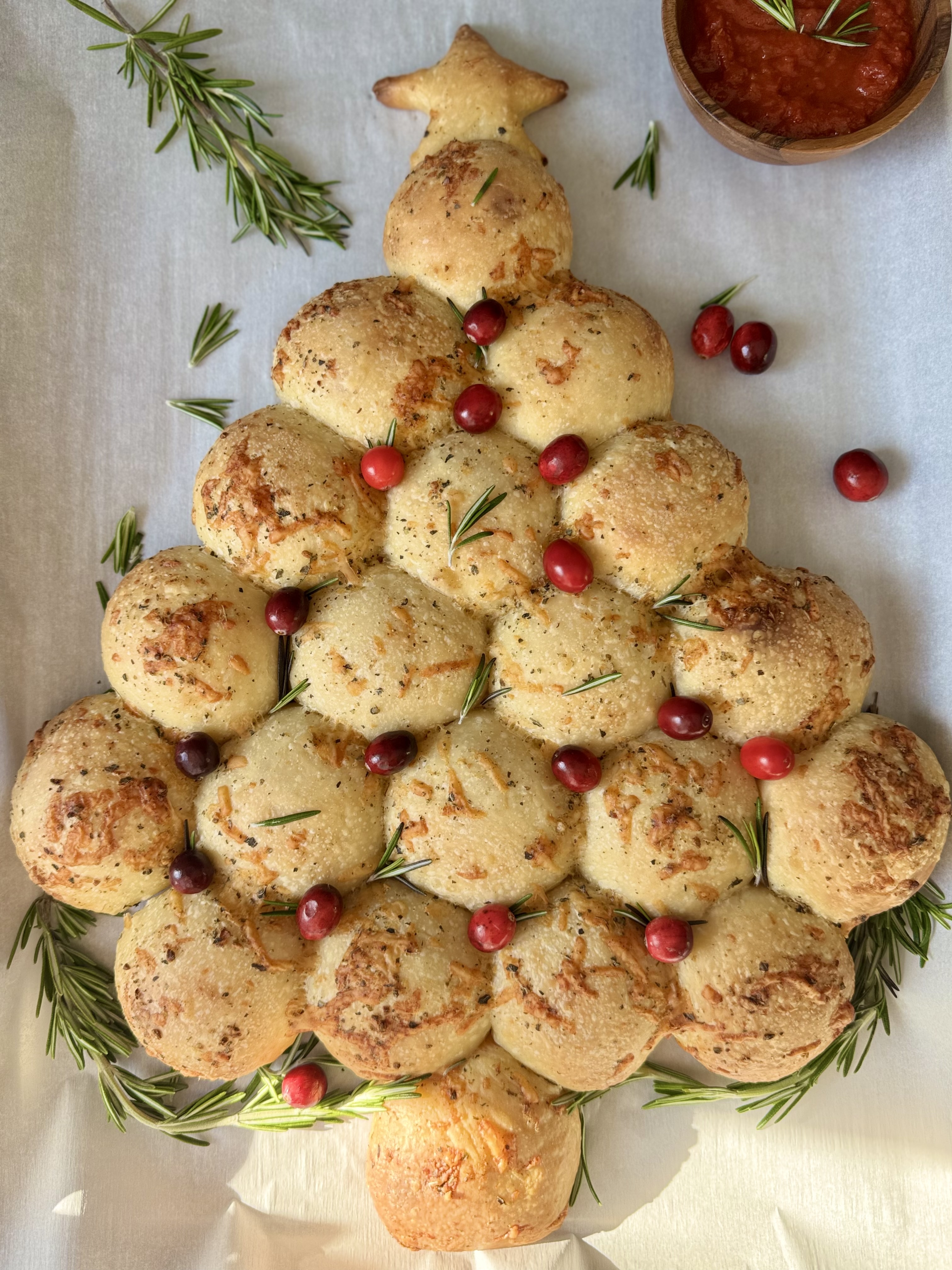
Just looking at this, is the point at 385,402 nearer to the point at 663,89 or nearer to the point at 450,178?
the point at 450,178

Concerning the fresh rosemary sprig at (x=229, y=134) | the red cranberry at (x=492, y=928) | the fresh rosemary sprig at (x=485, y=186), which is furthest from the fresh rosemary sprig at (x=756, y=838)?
the fresh rosemary sprig at (x=229, y=134)

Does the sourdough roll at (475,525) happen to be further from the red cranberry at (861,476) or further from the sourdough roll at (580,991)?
the red cranberry at (861,476)

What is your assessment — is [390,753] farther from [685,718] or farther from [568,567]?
[685,718]

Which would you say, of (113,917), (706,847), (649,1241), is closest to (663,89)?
(706,847)

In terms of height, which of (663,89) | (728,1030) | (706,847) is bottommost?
(728,1030)

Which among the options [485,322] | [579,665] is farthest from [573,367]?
[579,665]

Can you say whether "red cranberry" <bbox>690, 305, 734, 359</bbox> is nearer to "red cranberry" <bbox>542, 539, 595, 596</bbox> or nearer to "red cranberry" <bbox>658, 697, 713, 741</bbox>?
"red cranberry" <bbox>542, 539, 595, 596</bbox>

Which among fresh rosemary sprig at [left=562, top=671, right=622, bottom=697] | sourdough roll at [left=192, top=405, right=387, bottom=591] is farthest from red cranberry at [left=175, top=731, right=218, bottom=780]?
fresh rosemary sprig at [left=562, top=671, right=622, bottom=697]
